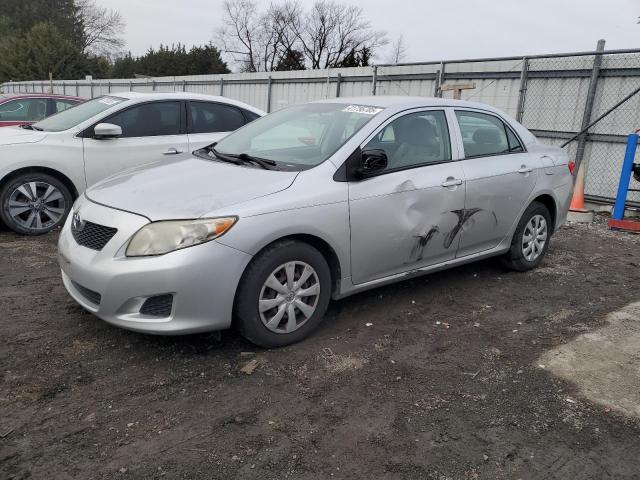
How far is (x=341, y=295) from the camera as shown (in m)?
3.85

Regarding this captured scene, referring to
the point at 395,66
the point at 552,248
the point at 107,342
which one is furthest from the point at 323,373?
the point at 395,66

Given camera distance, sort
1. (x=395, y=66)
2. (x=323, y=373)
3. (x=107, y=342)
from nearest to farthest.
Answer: (x=323, y=373) < (x=107, y=342) < (x=395, y=66)

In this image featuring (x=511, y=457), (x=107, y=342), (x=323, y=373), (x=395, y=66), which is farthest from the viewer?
(x=395, y=66)

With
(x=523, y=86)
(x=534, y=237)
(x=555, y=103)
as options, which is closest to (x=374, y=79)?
(x=523, y=86)

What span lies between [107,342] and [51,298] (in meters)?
1.04

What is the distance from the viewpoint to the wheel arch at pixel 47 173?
231 inches

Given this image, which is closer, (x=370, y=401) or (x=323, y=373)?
(x=370, y=401)

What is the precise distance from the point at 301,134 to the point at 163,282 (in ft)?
5.91

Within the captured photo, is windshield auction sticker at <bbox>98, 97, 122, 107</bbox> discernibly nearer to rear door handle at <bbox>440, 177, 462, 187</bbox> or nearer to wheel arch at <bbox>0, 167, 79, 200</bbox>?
wheel arch at <bbox>0, 167, 79, 200</bbox>

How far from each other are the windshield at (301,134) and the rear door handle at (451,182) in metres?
0.78

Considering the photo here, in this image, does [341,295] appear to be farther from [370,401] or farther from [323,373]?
[370,401]

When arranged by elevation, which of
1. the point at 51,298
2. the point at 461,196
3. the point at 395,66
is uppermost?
the point at 395,66

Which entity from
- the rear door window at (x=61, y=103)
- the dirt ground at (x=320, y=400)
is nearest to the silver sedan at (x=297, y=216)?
the dirt ground at (x=320, y=400)

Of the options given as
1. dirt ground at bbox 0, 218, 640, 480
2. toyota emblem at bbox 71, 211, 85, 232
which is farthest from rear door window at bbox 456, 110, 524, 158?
toyota emblem at bbox 71, 211, 85, 232
